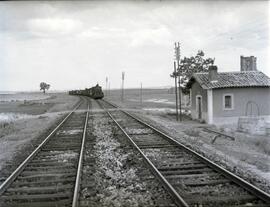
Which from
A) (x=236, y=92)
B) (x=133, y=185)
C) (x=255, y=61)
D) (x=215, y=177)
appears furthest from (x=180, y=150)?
(x=255, y=61)

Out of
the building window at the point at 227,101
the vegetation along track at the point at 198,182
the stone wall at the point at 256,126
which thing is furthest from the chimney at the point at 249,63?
the vegetation along track at the point at 198,182

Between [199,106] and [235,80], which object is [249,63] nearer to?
[235,80]

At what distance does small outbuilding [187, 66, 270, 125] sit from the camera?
24.9 metres

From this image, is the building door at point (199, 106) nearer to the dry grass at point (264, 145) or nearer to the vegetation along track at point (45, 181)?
the dry grass at point (264, 145)

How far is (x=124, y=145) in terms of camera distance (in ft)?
35.5

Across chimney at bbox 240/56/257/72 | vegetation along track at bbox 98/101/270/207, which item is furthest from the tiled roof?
vegetation along track at bbox 98/101/270/207

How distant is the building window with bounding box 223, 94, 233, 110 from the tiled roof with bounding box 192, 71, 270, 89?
0.86m

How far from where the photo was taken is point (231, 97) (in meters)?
25.5

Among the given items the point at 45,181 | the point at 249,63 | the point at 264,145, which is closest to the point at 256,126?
the point at 264,145

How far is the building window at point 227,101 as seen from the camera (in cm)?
2526

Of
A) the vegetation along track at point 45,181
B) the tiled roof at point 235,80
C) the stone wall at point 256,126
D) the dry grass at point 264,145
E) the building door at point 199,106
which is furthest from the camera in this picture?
the building door at point 199,106

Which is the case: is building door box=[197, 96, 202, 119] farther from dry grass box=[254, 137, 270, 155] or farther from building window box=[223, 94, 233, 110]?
dry grass box=[254, 137, 270, 155]

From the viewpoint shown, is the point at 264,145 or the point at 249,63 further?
the point at 249,63

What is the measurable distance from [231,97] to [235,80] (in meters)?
1.54
